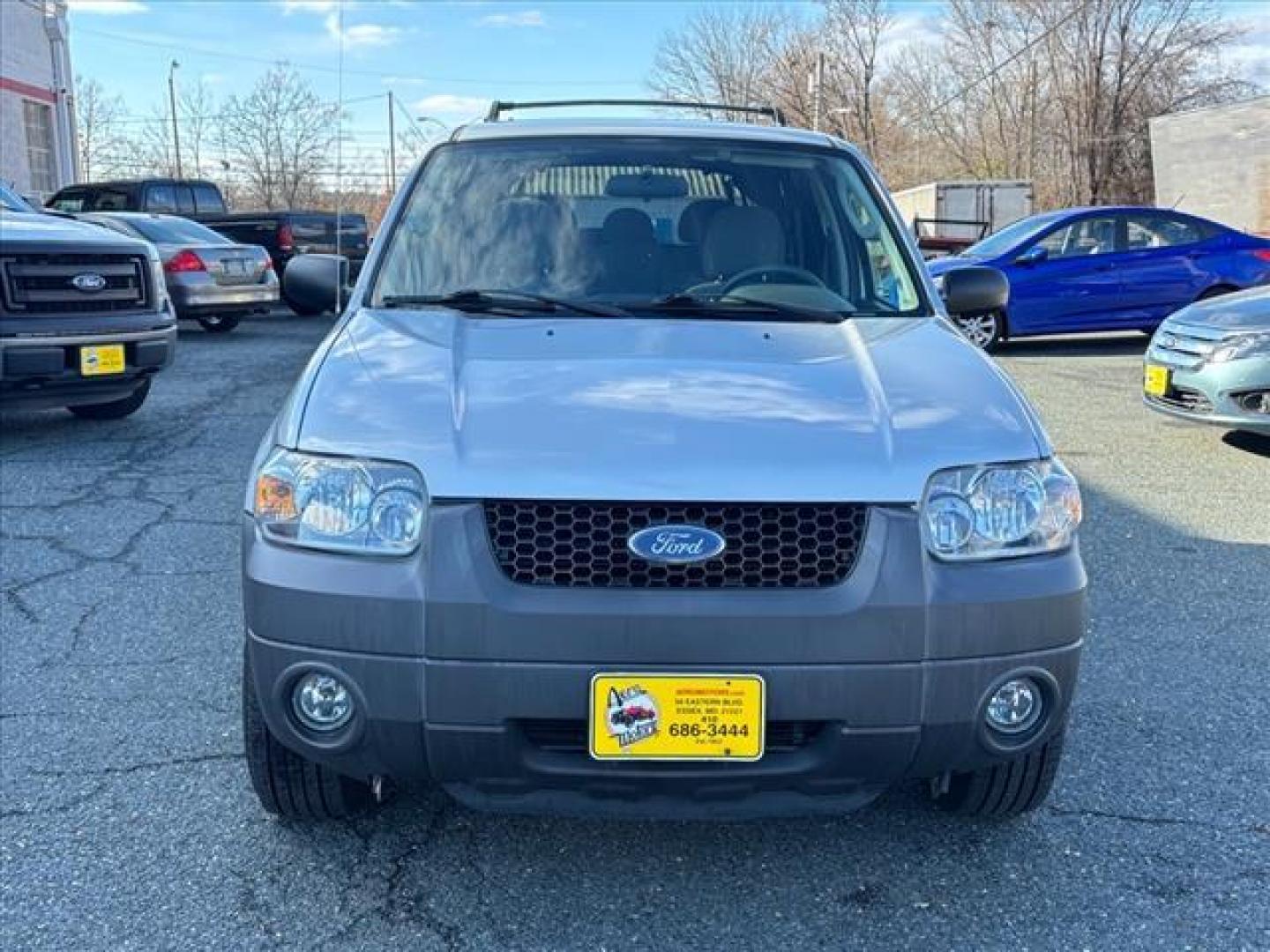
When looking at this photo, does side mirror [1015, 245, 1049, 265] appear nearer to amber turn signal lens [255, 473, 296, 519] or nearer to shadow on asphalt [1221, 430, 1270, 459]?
shadow on asphalt [1221, 430, 1270, 459]

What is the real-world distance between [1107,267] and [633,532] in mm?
11306

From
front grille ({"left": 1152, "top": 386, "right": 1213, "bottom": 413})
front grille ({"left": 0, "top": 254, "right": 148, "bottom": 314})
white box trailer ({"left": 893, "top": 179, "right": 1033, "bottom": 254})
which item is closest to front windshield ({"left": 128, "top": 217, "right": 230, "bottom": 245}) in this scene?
front grille ({"left": 0, "top": 254, "right": 148, "bottom": 314})

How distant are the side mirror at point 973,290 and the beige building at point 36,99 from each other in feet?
66.0

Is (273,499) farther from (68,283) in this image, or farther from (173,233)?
(173,233)

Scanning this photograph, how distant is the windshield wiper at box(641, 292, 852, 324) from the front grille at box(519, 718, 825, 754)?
1.24m

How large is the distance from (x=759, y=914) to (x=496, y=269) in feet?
6.18

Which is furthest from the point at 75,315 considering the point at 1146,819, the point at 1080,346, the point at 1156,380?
the point at 1080,346

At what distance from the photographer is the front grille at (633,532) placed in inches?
89.0

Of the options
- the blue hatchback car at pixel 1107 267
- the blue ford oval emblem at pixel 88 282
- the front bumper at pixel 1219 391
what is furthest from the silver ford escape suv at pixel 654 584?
the blue hatchback car at pixel 1107 267

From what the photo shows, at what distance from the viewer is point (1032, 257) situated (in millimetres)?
11953

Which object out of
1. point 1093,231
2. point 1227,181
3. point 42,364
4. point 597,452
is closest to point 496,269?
point 597,452

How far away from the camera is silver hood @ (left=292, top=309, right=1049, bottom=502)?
2.28 meters

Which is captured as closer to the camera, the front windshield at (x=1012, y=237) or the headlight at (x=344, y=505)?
the headlight at (x=344, y=505)

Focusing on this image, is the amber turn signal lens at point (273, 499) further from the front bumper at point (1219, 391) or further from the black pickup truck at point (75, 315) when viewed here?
the front bumper at point (1219, 391)
